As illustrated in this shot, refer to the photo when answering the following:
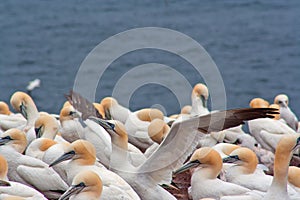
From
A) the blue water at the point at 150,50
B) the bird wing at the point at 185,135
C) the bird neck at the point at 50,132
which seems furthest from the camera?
the blue water at the point at 150,50

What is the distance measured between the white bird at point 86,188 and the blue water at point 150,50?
10.9m

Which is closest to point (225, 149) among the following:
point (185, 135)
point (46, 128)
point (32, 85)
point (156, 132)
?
point (156, 132)

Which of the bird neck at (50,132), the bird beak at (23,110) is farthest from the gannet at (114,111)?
the bird neck at (50,132)

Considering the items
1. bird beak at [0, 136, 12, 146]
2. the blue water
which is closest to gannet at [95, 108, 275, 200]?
bird beak at [0, 136, 12, 146]

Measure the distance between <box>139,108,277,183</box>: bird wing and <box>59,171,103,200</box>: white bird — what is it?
877 millimetres

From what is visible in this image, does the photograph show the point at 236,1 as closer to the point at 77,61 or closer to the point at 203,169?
the point at 77,61

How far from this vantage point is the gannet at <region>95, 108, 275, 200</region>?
26.0 feet

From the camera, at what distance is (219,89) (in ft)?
53.4

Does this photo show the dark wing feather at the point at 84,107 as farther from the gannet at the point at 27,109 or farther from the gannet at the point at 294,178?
the gannet at the point at 294,178

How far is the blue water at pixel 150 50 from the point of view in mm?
19609

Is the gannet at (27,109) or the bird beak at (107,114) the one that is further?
the bird beak at (107,114)

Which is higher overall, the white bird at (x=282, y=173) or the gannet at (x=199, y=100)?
the white bird at (x=282, y=173)

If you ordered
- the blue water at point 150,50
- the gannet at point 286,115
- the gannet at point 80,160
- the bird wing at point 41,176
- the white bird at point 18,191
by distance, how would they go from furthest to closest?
the blue water at point 150,50, the gannet at point 286,115, the bird wing at point 41,176, the gannet at point 80,160, the white bird at point 18,191

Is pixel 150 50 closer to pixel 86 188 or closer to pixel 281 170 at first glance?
pixel 281 170
